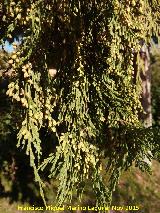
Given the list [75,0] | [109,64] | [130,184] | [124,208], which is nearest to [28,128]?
[109,64]

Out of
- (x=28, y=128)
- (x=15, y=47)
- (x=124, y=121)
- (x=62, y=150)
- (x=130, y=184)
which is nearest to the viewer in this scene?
(x=15, y=47)

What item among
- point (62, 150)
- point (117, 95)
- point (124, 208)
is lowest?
point (124, 208)

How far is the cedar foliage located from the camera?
6.25 metres

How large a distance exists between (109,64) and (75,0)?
1.31 meters

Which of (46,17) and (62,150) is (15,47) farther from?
(62,150)

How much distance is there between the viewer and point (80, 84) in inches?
276

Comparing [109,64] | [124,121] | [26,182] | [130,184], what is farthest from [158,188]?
[109,64]

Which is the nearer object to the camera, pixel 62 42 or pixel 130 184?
pixel 62 42

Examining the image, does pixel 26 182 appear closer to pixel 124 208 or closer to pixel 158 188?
pixel 124 208

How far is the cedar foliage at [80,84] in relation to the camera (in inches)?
246

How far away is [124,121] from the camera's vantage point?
285 inches

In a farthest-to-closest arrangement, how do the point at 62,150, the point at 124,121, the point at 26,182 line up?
the point at 26,182 → the point at 124,121 → the point at 62,150

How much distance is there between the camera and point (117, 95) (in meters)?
7.21

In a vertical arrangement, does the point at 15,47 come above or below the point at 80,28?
below
